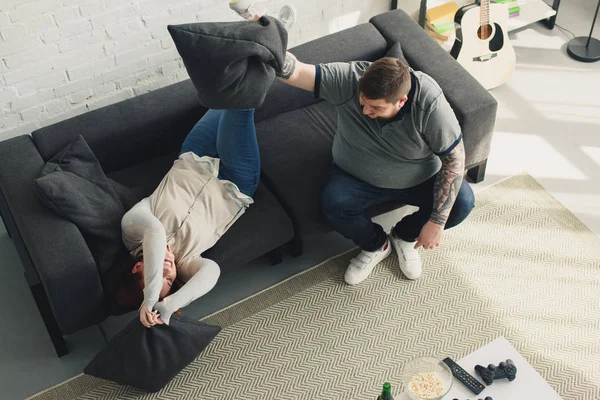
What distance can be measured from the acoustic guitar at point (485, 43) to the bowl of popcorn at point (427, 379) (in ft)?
6.24

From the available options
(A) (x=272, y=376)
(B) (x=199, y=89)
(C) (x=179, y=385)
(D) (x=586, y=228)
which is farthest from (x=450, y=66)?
(C) (x=179, y=385)

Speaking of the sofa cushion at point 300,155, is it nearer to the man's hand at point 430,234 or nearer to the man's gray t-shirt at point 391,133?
the man's gray t-shirt at point 391,133

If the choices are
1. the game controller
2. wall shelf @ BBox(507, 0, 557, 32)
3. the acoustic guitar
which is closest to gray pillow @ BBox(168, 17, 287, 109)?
the game controller

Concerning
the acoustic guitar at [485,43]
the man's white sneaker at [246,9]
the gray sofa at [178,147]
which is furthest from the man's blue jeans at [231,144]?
the acoustic guitar at [485,43]

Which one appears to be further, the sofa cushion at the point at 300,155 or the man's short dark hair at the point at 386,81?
the sofa cushion at the point at 300,155

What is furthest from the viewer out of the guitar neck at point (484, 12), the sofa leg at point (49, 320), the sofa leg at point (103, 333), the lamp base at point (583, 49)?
the lamp base at point (583, 49)

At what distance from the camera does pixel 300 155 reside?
2.99 metres

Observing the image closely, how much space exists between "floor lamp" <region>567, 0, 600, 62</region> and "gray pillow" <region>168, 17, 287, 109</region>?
2171 mm

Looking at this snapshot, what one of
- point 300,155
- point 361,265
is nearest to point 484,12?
point 300,155

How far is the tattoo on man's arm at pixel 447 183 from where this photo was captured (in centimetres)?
254

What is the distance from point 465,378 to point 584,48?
2433 millimetres

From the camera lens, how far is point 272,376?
266 centimetres

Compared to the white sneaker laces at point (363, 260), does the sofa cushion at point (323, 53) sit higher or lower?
higher

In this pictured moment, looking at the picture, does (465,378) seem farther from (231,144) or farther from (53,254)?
(53,254)
